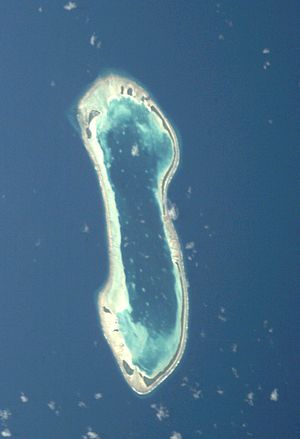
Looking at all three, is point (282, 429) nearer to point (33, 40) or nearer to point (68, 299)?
point (68, 299)

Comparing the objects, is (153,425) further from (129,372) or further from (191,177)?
(191,177)

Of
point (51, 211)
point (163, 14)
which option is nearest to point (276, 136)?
point (163, 14)

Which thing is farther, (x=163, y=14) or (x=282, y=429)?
(x=282, y=429)

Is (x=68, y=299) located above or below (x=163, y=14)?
below

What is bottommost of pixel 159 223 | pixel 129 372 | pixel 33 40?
pixel 129 372
